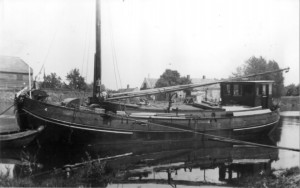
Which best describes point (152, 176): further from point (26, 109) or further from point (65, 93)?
point (65, 93)

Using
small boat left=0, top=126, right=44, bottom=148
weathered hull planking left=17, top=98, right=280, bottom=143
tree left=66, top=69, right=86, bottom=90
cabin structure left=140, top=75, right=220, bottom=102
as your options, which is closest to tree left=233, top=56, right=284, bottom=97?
cabin structure left=140, top=75, right=220, bottom=102

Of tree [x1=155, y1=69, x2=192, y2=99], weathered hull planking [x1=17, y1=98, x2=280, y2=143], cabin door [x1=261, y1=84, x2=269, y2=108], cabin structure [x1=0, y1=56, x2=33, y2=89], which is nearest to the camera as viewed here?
weathered hull planking [x1=17, y1=98, x2=280, y2=143]

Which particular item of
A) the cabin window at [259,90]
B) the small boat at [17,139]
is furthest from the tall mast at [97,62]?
the cabin window at [259,90]

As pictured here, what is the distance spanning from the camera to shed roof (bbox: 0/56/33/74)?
143ft

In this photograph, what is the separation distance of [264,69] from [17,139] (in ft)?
163

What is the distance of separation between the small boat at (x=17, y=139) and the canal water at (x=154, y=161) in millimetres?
246

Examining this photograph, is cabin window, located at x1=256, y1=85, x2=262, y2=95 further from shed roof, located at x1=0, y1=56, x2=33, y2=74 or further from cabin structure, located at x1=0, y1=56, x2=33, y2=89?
shed roof, located at x1=0, y1=56, x2=33, y2=74

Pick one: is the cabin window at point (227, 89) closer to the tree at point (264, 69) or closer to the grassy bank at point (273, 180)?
the grassy bank at point (273, 180)

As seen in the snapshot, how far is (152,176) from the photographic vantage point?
874cm

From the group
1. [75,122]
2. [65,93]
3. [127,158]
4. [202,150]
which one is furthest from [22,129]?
[65,93]

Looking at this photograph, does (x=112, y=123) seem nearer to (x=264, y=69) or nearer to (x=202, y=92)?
(x=202, y=92)

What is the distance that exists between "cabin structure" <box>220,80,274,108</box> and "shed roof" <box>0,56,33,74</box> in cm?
3692

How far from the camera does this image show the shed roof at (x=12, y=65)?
43.4 meters

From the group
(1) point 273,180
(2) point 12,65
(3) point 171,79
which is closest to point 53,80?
(2) point 12,65
